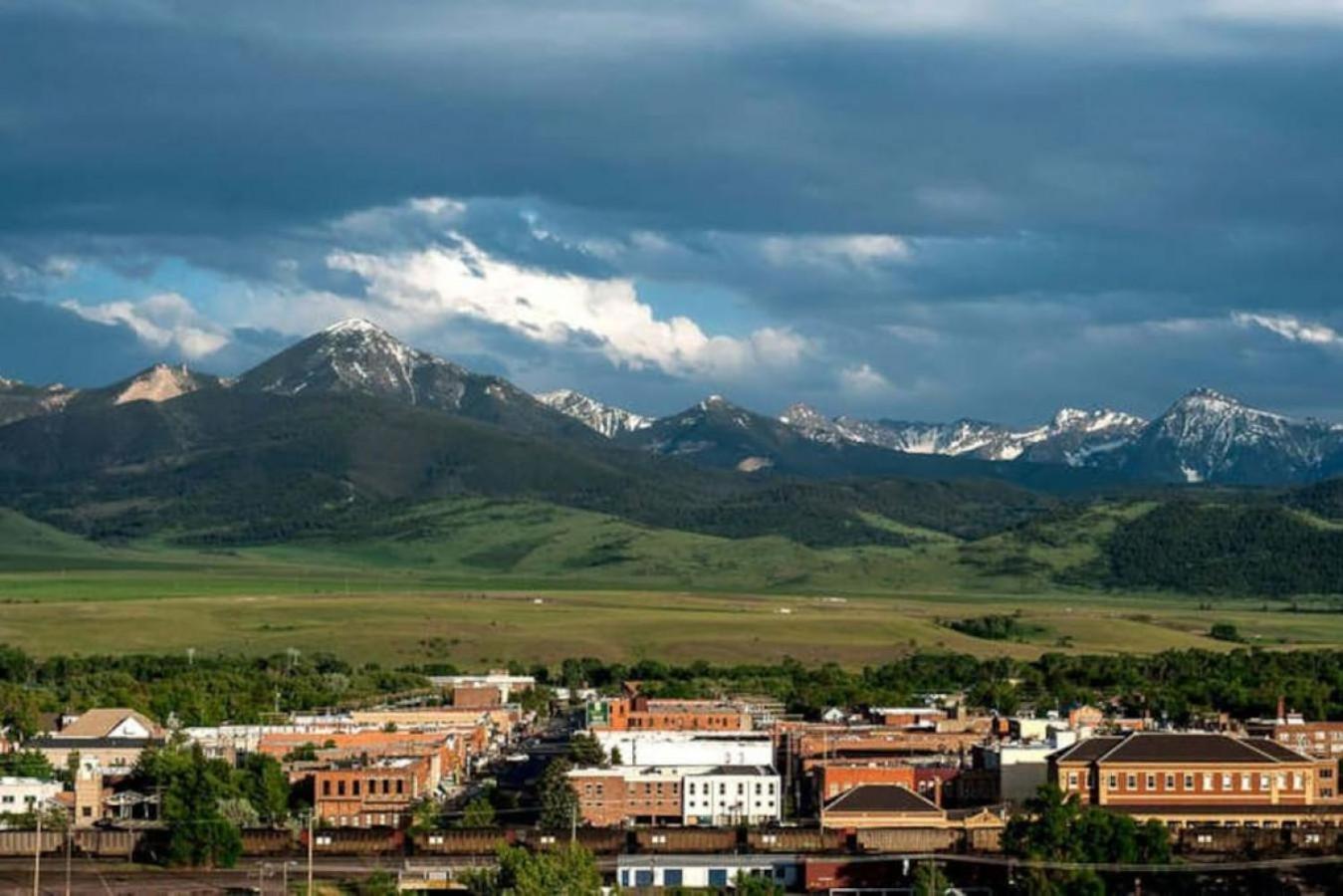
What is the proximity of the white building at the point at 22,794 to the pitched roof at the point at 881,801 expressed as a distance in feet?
122

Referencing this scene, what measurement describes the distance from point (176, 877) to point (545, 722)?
8531cm

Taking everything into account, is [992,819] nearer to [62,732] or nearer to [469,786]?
[469,786]

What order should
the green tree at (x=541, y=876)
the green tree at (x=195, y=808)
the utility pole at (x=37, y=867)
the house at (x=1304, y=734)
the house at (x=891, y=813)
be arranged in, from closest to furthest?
the green tree at (x=541, y=876) < the utility pole at (x=37, y=867) < the green tree at (x=195, y=808) < the house at (x=891, y=813) < the house at (x=1304, y=734)

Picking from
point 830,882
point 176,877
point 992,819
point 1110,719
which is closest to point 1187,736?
point 992,819

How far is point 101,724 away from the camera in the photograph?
15412cm

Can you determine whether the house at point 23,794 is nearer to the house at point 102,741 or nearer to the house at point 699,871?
the house at point 102,741

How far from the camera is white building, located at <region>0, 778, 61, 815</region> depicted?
410 feet

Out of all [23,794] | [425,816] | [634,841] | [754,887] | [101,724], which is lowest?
[754,887]

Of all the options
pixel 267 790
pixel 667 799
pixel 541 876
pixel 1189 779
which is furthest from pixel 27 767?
pixel 1189 779

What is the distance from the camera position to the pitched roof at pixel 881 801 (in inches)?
4604

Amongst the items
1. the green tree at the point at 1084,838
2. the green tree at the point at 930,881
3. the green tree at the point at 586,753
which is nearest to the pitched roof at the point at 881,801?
the green tree at the point at 1084,838

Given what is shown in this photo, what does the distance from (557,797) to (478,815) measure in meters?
3.63

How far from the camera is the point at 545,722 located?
Answer: 623 feet

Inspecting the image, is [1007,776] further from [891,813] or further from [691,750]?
[691,750]
